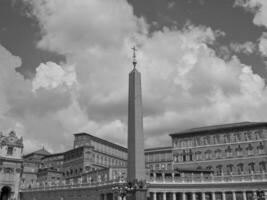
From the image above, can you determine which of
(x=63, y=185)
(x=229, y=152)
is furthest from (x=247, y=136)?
(x=63, y=185)

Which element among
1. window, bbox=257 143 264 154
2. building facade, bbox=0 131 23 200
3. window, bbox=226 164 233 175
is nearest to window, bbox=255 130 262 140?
window, bbox=257 143 264 154

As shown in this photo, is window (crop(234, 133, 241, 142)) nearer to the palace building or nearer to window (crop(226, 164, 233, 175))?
the palace building

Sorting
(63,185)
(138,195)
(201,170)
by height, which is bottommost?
(138,195)

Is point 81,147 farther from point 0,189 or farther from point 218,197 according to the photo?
point 218,197

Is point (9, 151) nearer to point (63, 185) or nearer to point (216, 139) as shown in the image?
point (63, 185)

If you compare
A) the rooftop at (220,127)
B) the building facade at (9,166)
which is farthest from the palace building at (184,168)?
the building facade at (9,166)

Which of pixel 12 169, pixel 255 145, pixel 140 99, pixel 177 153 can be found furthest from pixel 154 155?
pixel 140 99

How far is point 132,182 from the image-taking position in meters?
28.0

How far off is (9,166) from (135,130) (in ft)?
179

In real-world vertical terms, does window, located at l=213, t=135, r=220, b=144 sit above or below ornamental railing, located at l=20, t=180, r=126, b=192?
above

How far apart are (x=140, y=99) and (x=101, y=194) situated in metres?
35.9

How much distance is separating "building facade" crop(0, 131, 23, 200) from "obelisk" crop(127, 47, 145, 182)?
5357 centimetres

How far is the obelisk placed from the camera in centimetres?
2855

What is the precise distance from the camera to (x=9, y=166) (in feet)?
248
